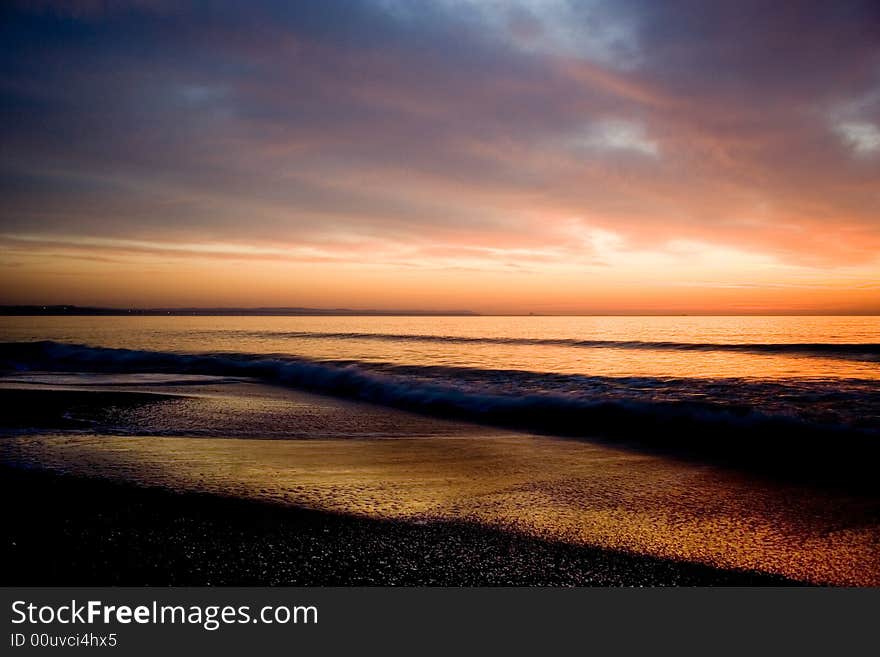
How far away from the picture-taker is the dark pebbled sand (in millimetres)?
2936

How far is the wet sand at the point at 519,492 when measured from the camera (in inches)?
135

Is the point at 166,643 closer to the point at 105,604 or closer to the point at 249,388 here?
the point at 105,604

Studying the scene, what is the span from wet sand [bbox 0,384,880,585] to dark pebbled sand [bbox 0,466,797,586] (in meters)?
0.05

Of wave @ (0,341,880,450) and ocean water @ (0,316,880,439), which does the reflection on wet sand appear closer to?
wave @ (0,341,880,450)

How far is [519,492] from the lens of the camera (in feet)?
15.4

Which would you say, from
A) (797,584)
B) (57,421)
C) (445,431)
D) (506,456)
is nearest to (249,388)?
(57,421)

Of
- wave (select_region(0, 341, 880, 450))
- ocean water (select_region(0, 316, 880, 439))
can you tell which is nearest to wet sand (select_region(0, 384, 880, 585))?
wave (select_region(0, 341, 880, 450))

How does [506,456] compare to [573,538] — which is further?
[506,456]

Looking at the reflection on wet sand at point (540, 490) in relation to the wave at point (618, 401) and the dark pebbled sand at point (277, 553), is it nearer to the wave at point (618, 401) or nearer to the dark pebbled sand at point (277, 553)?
the dark pebbled sand at point (277, 553)

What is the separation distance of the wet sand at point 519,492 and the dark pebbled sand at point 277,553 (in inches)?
2.0

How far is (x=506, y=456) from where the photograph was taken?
6.28m

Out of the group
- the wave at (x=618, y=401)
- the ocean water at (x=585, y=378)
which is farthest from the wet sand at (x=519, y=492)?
the ocean water at (x=585, y=378)

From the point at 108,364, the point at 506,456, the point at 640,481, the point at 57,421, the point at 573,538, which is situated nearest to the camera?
the point at 573,538

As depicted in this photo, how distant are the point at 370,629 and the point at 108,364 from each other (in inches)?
934
